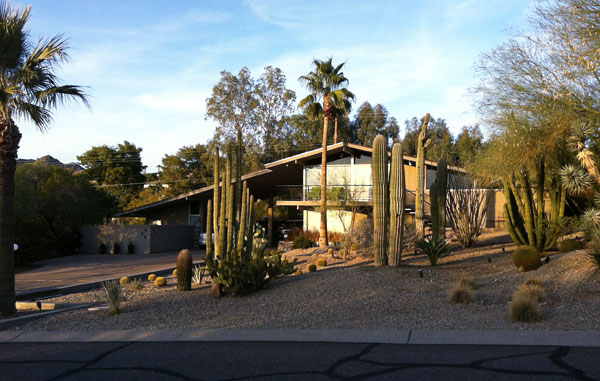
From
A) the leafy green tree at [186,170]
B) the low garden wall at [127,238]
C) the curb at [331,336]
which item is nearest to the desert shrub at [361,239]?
the curb at [331,336]

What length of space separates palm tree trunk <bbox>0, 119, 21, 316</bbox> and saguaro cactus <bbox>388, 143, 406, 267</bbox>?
362 inches

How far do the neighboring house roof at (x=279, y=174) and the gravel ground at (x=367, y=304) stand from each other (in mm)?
14211

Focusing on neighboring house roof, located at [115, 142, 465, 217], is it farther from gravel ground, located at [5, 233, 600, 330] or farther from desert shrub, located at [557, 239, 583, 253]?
gravel ground, located at [5, 233, 600, 330]

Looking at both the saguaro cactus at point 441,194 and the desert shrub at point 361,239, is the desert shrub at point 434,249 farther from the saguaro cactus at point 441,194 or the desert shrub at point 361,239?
the saguaro cactus at point 441,194

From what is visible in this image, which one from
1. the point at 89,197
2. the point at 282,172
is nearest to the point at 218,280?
the point at 282,172

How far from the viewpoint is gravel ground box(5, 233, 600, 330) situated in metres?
8.89

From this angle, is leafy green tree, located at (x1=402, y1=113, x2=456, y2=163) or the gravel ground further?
leafy green tree, located at (x1=402, y1=113, x2=456, y2=163)

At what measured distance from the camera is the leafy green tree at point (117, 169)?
51.2 meters

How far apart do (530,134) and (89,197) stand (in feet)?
85.2

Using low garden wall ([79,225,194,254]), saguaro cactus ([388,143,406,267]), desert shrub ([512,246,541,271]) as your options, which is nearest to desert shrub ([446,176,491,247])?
desert shrub ([512,246,541,271])

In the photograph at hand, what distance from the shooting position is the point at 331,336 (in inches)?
320

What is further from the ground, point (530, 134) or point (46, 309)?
point (530, 134)

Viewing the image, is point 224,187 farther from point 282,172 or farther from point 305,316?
point 282,172

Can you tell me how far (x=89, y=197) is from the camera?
106 ft
